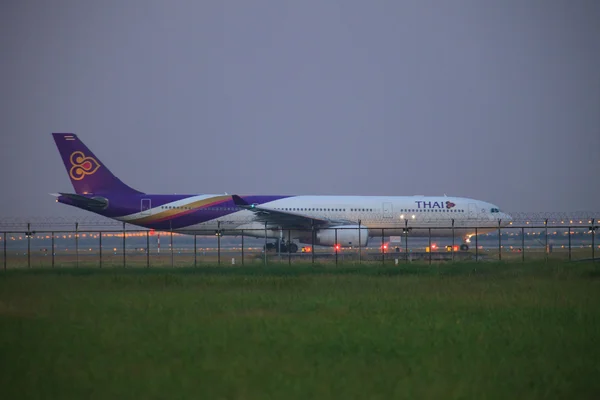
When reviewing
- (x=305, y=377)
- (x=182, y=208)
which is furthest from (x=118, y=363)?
(x=182, y=208)

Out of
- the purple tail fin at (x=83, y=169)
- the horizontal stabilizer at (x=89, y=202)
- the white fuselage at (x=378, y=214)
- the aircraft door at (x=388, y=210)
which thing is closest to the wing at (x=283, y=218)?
the white fuselage at (x=378, y=214)

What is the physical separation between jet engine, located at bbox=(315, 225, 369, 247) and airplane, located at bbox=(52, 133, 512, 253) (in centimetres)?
7

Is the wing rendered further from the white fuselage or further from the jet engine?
the jet engine

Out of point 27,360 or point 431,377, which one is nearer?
point 431,377

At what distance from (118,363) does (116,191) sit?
119 ft

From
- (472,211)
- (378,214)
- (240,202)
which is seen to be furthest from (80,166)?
(472,211)

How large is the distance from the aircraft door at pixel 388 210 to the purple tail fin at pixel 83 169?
16386 mm

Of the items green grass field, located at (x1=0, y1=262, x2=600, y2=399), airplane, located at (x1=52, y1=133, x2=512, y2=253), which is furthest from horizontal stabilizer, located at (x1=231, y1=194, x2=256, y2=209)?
green grass field, located at (x1=0, y1=262, x2=600, y2=399)

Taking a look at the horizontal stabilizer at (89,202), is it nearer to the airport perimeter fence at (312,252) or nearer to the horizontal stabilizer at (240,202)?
the airport perimeter fence at (312,252)

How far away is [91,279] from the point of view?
24.8 m

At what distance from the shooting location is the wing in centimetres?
4444

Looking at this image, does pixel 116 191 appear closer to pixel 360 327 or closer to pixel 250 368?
pixel 360 327

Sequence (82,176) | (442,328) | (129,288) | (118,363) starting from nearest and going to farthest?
(118,363) < (442,328) < (129,288) < (82,176)

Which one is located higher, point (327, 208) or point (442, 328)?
point (327, 208)
